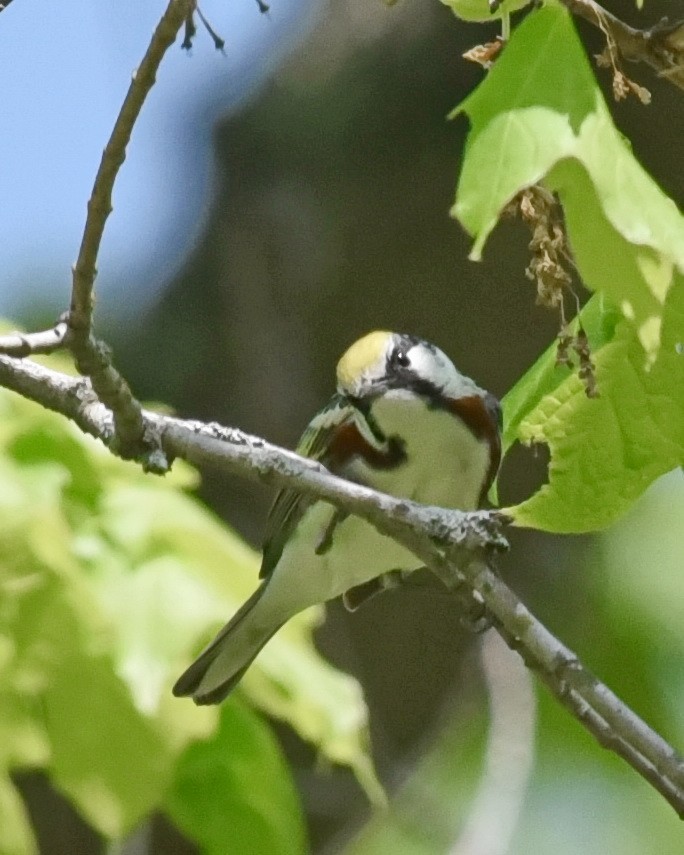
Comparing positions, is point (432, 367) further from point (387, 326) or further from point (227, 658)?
point (387, 326)

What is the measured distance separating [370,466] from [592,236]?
2.30 feet

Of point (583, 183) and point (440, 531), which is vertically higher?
point (583, 183)

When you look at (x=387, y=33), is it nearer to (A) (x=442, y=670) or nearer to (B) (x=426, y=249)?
(B) (x=426, y=249)

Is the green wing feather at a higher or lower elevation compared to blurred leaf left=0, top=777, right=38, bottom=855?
higher

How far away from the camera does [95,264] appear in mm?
737

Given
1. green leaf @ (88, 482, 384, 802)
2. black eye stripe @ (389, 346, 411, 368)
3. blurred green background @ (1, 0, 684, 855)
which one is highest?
black eye stripe @ (389, 346, 411, 368)

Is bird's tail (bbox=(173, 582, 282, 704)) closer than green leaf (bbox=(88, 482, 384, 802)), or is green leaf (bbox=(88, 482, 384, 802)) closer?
green leaf (bbox=(88, 482, 384, 802))

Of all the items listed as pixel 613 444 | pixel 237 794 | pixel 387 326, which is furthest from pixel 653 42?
pixel 387 326

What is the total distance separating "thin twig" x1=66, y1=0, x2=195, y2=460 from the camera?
0.65 m

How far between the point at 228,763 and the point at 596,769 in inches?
57.5

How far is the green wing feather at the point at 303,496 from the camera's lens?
121 cm

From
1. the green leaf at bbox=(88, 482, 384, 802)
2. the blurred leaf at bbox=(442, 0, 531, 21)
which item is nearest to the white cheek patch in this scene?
the green leaf at bbox=(88, 482, 384, 802)

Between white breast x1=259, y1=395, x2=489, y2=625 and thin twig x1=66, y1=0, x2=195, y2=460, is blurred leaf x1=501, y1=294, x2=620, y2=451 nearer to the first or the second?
thin twig x1=66, y1=0, x2=195, y2=460

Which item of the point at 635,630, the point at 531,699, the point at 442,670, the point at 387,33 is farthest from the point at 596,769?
the point at 387,33
